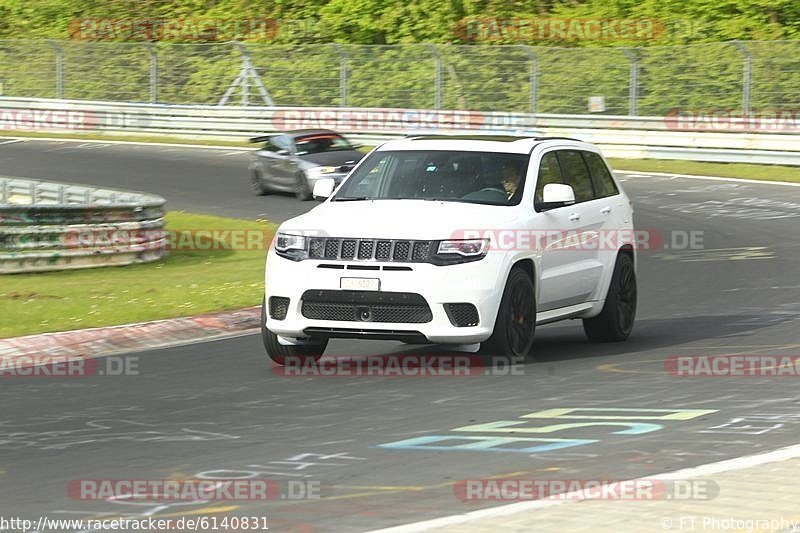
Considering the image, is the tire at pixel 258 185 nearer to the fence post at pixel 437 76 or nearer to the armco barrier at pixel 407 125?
the armco barrier at pixel 407 125

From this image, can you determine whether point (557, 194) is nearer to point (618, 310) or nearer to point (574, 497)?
point (618, 310)

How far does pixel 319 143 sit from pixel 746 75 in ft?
36.3

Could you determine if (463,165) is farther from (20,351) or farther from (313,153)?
(313,153)

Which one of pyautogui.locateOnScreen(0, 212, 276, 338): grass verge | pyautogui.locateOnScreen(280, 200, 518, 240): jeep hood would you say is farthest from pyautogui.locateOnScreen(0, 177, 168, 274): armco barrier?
pyautogui.locateOnScreen(280, 200, 518, 240): jeep hood

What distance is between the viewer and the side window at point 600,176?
1380 cm

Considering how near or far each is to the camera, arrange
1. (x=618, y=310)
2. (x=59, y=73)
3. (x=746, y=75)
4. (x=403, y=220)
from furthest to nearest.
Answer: (x=59, y=73) < (x=746, y=75) < (x=618, y=310) < (x=403, y=220)

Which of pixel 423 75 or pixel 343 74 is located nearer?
pixel 423 75

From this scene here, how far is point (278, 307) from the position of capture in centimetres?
1181

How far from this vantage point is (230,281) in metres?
18.8

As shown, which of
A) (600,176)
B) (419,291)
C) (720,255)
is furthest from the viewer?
(720,255)

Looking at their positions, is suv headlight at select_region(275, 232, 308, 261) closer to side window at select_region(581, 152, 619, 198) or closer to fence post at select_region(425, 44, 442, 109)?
side window at select_region(581, 152, 619, 198)

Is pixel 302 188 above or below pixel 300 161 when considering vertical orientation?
below

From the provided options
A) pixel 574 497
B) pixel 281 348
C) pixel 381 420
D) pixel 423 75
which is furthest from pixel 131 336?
pixel 423 75

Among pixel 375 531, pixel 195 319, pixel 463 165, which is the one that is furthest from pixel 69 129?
pixel 375 531
